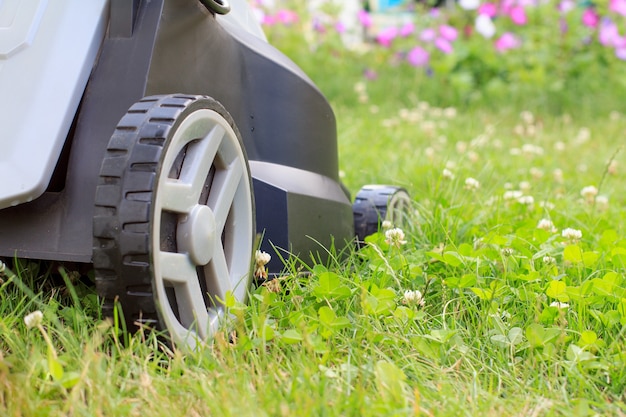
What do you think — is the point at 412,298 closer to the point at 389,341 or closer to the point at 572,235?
the point at 389,341

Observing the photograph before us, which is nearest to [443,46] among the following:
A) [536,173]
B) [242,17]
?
[536,173]

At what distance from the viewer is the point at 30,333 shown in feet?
3.67

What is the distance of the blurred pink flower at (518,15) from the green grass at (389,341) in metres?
2.62

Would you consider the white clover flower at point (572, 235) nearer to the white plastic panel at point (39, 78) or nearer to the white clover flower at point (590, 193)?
the white clover flower at point (590, 193)

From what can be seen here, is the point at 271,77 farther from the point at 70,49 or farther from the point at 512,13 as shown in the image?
the point at 512,13

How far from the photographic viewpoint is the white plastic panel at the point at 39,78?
1.09m

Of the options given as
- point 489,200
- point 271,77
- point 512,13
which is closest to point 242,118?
point 271,77

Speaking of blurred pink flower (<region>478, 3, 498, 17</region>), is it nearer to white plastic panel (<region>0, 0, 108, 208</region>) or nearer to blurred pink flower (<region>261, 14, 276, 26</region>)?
blurred pink flower (<region>261, 14, 276, 26</region>)

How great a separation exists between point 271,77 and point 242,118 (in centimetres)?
11

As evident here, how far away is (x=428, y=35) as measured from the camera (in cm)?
440

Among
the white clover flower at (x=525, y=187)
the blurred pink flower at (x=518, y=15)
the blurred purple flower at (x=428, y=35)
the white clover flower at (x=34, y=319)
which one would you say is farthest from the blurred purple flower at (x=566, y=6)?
the white clover flower at (x=34, y=319)

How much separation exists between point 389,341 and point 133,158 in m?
0.46

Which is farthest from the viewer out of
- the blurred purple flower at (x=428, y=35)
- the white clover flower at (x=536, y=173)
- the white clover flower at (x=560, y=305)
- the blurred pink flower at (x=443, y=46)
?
the blurred purple flower at (x=428, y=35)

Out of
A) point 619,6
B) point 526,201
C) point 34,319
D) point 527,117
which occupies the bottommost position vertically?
point 527,117
